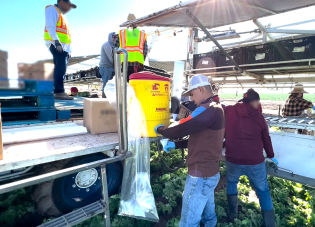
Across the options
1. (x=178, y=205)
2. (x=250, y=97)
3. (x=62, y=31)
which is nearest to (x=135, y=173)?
(x=178, y=205)

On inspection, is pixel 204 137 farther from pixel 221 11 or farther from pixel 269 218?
pixel 221 11

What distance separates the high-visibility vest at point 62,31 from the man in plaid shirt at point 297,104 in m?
6.37

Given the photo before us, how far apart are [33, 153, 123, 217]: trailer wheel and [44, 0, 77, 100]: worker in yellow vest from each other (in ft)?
6.25

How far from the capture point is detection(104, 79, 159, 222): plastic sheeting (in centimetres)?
208

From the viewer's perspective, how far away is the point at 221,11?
129 inches

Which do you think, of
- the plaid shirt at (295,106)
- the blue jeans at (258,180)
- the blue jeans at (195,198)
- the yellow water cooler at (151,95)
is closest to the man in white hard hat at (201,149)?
the blue jeans at (195,198)

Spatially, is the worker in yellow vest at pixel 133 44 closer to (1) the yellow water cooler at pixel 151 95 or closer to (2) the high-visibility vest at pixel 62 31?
(2) the high-visibility vest at pixel 62 31

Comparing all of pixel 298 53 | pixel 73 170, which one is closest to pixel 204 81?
pixel 73 170

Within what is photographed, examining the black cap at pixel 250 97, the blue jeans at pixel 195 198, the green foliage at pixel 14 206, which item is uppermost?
the black cap at pixel 250 97

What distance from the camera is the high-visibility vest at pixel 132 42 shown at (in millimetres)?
3598

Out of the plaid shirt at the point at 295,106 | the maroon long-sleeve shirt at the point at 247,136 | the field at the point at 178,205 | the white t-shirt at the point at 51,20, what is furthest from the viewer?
the plaid shirt at the point at 295,106

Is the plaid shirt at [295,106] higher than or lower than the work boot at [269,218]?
higher

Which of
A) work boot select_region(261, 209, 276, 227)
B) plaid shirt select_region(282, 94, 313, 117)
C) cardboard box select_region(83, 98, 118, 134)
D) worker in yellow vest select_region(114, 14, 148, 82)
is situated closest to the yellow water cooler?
cardboard box select_region(83, 98, 118, 134)

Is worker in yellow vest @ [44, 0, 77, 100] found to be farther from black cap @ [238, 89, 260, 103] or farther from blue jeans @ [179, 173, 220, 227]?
black cap @ [238, 89, 260, 103]
